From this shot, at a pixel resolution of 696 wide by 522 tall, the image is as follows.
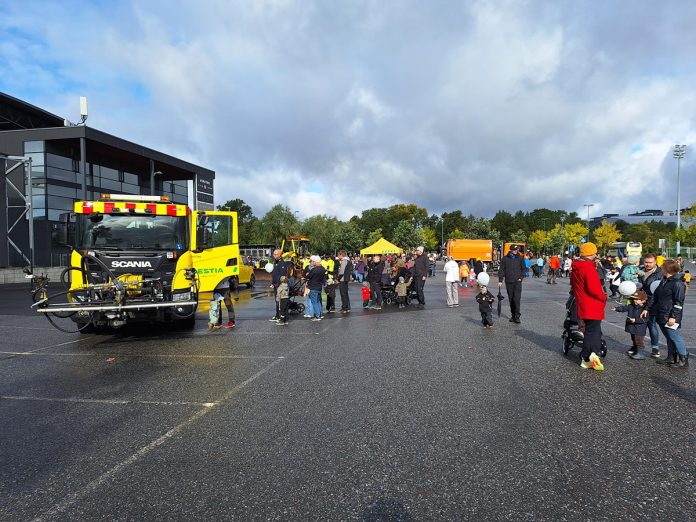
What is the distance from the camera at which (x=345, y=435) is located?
4145 millimetres

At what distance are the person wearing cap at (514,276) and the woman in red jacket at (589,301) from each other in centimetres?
422

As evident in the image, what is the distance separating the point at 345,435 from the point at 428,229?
108m

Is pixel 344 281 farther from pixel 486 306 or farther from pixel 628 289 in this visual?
pixel 628 289

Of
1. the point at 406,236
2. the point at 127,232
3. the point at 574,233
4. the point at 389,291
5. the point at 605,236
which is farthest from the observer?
the point at 605,236

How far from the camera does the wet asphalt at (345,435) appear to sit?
3.05 m

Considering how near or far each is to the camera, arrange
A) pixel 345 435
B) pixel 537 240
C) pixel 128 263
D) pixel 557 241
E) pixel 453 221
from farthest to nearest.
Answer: pixel 453 221, pixel 537 240, pixel 557 241, pixel 128 263, pixel 345 435

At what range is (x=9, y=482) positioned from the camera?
3.37 meters

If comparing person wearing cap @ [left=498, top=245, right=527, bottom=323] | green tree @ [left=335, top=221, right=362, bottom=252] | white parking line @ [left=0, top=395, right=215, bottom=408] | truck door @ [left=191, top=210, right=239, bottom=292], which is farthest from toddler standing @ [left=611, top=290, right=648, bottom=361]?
green tree @ [left=335, top=221, right=362, bottom=252]

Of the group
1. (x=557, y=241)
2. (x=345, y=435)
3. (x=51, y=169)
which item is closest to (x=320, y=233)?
(x=51, y=169)

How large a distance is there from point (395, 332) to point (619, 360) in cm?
409

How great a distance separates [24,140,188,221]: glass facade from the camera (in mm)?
29828

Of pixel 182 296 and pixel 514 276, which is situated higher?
pixel 514 276

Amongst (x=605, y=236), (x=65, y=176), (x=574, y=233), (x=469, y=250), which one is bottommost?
(x=469, y=250)

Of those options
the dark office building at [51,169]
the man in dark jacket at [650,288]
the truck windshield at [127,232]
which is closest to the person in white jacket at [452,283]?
the man in dark jacket at [650,288]
